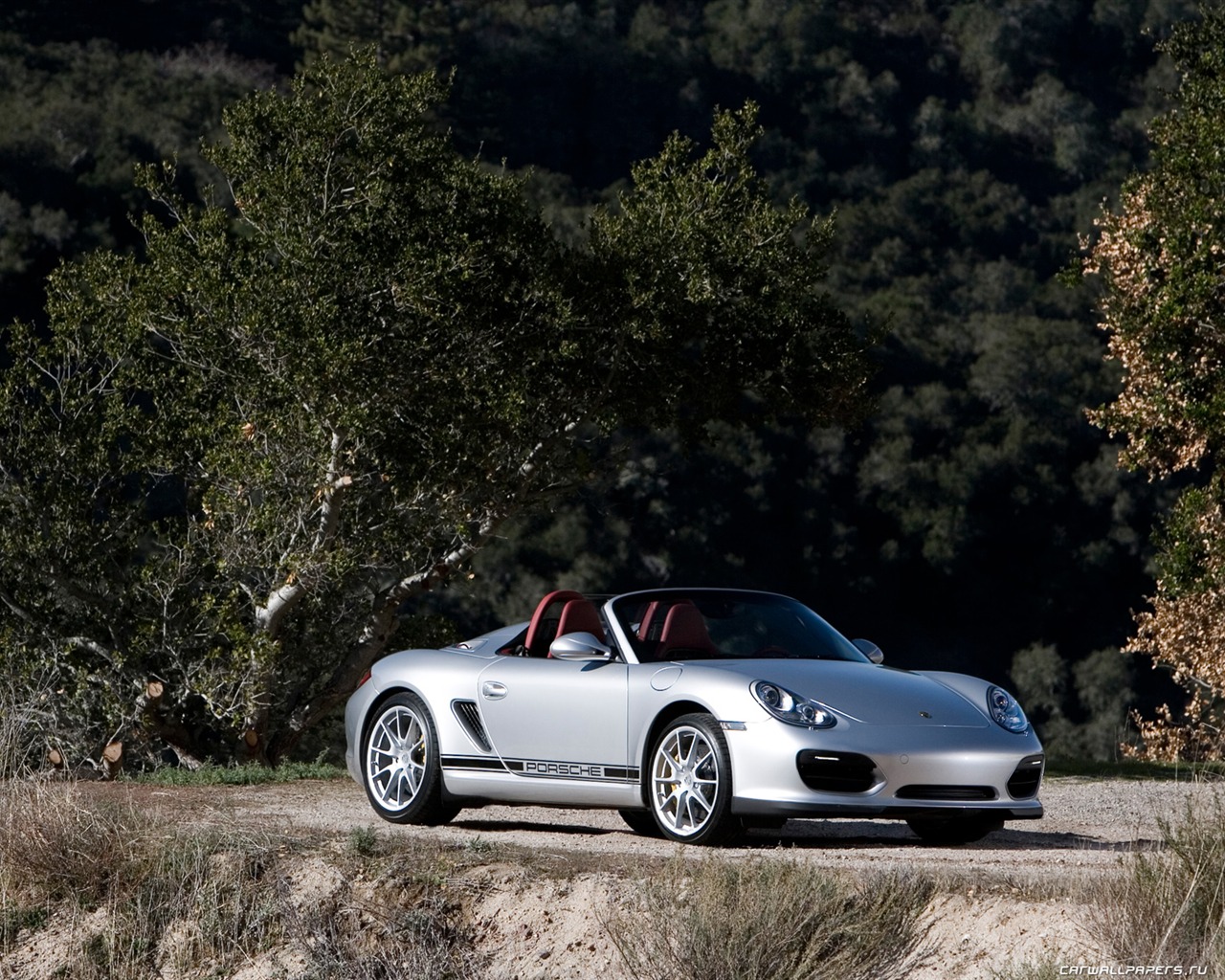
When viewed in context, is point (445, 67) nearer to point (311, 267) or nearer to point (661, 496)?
point (661, 496)

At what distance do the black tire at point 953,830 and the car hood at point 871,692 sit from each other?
2.08ft

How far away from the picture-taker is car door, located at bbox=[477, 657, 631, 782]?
9.67 m

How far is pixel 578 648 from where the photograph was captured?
966 cm

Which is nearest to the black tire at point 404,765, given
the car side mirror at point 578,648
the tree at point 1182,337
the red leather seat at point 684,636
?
the car side mirror at point 578,648

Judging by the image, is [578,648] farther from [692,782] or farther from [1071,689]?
[1071,689]

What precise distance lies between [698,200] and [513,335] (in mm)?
2580

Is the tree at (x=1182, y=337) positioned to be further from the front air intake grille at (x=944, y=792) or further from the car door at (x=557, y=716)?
the car door at (x=557, y=716)

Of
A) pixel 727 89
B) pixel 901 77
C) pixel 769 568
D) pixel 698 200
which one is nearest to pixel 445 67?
pixel 727 89

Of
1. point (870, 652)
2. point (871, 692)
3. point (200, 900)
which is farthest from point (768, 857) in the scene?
point (200, 900)

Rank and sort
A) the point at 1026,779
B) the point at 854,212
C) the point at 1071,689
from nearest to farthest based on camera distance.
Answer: the point at 1026,779
the point at 1071,689
the point at 854,212

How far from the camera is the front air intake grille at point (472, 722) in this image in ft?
33.7

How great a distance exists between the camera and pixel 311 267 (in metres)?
16.2

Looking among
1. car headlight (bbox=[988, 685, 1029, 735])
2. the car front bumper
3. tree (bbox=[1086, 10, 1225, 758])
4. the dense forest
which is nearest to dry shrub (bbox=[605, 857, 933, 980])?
the car front bumper

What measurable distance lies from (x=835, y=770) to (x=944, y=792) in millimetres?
611
